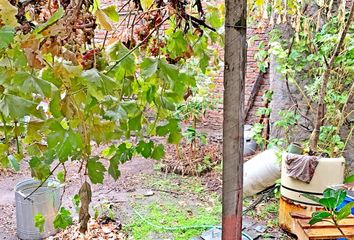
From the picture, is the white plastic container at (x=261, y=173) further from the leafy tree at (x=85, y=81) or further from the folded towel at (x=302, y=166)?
the leafy tree at (x=85, y=81)

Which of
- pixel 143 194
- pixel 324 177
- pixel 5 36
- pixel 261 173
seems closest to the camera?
pixel 5 36

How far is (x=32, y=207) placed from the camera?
319 centimetres

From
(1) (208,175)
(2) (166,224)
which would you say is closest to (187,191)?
(1) (208,175)

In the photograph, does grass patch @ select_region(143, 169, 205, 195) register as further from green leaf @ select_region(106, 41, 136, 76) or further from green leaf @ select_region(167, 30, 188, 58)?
green leaf @ select_region(106, 41, 136, 76)

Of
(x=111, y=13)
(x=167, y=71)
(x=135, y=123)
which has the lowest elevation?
(x=135, y=123)

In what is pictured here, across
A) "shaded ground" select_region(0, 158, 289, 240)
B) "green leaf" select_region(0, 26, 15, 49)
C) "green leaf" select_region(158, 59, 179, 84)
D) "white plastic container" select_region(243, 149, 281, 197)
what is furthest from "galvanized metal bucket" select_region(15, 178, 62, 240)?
"green leaf" select_region(0, 26, 15, 49)

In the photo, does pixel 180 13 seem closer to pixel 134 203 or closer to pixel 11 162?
pixel 11 162

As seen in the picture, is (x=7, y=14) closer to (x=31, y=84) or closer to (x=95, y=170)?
(x=31, y=84)

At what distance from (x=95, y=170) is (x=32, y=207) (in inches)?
109

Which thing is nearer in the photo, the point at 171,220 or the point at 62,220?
the point at 62,220

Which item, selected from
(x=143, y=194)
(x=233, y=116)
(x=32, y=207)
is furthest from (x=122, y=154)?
(x=143, y=194)

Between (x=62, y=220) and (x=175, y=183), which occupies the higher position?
(x=62, y=220)

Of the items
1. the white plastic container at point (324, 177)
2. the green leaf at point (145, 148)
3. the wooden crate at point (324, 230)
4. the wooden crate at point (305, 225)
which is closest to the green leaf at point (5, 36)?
the green leaf at point (145, 148)

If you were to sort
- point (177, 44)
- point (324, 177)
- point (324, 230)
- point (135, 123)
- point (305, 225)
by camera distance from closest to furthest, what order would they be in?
point (135, 123)
point (177, 44)
point (324, 230)
point (305, 225)
point (324, 177)
